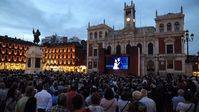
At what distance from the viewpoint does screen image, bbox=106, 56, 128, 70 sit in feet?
157

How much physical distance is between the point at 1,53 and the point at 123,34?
42370 millimetres

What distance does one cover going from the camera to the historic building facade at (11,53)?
268 ft

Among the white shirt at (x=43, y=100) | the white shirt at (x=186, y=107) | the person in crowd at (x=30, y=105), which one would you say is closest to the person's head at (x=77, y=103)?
the person in crowd at (x=30, y=105)

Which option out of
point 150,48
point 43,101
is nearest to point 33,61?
point 43,101

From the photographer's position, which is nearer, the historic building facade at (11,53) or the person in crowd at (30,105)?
the person in crowd at (30,105)

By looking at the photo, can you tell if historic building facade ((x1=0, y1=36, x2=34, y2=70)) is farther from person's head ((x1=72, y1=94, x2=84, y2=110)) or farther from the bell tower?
person's head ((x1=72, y1=94, x2=84, y2=110))

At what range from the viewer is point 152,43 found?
61562mm

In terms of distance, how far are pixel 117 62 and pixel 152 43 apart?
53.2ft

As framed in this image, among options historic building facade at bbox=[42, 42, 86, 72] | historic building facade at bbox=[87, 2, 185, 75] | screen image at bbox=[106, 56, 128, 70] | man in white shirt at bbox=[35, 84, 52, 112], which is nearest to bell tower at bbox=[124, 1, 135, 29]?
historic building facade at bbox=[87, 2, 185, 75]

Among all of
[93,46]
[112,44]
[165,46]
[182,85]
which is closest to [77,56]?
[93,46]

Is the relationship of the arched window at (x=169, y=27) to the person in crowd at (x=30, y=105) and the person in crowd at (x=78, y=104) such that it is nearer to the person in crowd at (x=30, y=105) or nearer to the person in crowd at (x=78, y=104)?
the person in crowd at (x=30, y=105)

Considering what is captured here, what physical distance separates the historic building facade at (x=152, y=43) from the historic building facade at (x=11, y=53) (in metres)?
31.5

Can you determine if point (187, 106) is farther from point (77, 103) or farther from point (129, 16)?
point (129, 16)

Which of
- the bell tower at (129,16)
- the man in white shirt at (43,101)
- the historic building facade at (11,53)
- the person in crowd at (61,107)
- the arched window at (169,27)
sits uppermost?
the bell tower at (129,16)
